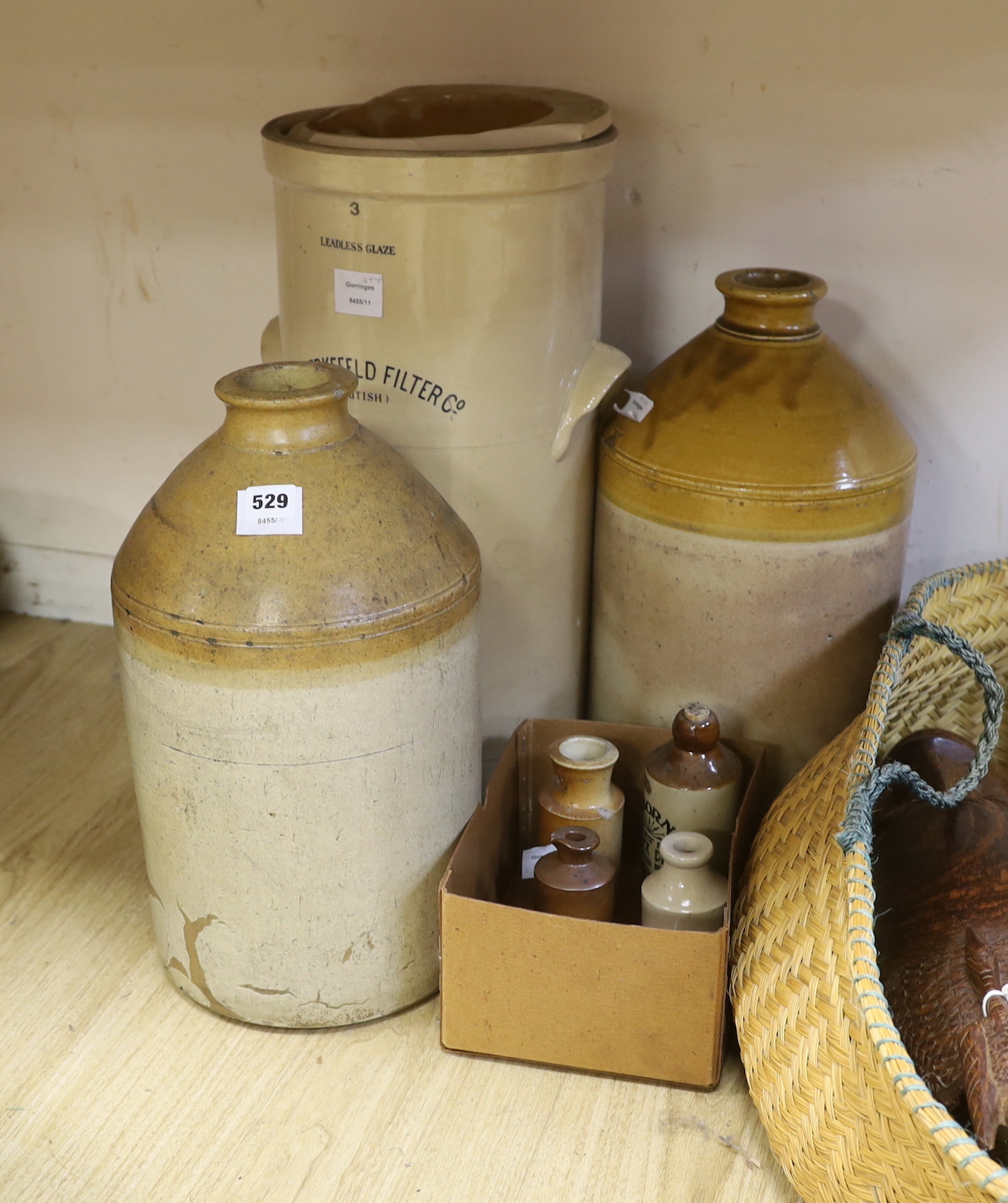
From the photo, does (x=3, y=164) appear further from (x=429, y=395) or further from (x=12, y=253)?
(x=429, y=395)

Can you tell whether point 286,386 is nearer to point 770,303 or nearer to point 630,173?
point 770,303

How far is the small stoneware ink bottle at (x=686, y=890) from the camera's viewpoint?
49.1 inches

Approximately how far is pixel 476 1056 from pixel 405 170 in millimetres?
891

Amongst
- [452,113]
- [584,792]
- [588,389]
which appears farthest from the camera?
[452,113]

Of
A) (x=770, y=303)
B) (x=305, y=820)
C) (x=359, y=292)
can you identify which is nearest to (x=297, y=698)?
(x=305, y=820)

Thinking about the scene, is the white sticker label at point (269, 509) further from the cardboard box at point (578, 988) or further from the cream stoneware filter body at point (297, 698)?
the cardboard box at point (578, 988)

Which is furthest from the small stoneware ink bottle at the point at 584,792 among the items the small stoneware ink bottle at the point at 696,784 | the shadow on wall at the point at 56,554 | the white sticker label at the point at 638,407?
the shadow on wall at the point at 56,554

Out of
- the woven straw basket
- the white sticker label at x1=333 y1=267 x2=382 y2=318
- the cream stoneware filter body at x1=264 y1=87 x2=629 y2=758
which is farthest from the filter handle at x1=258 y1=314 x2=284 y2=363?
the woven straw basket

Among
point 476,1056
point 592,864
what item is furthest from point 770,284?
point 476,1056

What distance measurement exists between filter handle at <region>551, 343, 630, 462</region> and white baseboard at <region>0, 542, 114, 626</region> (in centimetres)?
97

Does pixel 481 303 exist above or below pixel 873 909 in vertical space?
above

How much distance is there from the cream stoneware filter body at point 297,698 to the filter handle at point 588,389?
272 mm

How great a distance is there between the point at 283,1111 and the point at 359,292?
827mm

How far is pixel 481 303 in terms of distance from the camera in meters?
1.36
